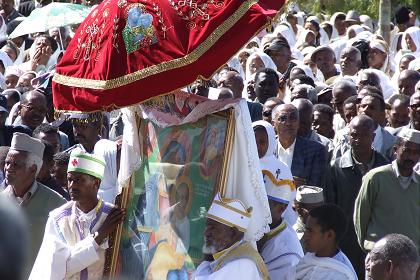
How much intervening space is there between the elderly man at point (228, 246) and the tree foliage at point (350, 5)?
52.9 ft

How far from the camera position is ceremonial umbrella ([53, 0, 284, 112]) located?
15.1ft

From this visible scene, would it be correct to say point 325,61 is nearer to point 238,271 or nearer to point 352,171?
point 352,171

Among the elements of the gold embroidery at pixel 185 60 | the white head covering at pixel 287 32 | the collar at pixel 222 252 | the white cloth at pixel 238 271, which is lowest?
the white head covering at pixel 287 32

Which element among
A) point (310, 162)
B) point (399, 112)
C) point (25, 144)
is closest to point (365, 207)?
point (310, 162)

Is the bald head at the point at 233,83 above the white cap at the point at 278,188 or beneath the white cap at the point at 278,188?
beneath

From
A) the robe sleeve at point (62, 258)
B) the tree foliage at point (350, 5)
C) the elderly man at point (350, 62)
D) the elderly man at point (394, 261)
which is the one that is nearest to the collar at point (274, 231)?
the robe sleeve at point (62, 258)

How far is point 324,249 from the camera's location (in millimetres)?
5391

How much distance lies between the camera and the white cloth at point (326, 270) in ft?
17.4

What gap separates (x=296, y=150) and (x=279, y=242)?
220 centimetres

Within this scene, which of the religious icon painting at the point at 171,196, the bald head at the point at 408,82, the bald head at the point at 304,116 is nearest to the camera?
the religious icon painting at the point at 171,196

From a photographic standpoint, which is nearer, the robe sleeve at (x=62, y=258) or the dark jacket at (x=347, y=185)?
the robe sleeve at (x=62, y=258)

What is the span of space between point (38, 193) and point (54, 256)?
1172 mm

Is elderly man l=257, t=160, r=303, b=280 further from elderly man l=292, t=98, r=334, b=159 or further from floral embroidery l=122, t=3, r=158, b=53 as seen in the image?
elderly man l=292, t=98, r=334, b=159

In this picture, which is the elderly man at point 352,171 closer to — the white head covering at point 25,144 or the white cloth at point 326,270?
the white cloth at point 326,270
